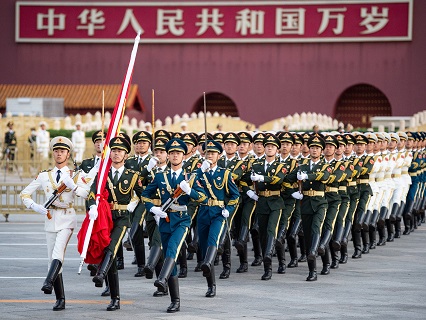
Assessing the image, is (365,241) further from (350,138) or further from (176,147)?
(176,147)

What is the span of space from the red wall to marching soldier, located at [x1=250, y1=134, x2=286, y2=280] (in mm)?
27390

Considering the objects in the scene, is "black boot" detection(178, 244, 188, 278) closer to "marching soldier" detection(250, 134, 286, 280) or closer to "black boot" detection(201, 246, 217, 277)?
"marching soldier" detection(250, 134, 286, 280)

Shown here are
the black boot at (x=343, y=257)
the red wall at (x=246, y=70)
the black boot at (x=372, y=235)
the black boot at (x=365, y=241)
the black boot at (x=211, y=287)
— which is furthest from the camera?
the red wall at (x=246, y=70)

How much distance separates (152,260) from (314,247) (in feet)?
7.78

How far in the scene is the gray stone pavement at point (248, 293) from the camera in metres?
10.9

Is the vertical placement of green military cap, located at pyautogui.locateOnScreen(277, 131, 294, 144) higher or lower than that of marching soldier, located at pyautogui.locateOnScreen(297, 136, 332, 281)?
higher

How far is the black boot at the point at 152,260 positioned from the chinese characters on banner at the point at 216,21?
29.8m

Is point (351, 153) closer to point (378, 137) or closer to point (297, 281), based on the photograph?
point (378, 137)

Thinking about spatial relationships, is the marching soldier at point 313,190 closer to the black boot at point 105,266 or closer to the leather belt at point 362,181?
the leather belt at point 362,181

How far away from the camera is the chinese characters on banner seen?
1610 inches

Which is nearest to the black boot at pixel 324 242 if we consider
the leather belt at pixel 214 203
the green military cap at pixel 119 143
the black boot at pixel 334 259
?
the black boot at pixel 334 259

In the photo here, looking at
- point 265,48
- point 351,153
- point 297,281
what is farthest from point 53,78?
point 297,281

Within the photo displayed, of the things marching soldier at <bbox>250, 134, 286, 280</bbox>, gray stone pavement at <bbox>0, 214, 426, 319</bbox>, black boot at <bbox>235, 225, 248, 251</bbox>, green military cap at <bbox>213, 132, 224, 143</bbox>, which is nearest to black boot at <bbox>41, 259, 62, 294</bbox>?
gray stone pavement at <bbox>0, 214, 426, 319</bbox>

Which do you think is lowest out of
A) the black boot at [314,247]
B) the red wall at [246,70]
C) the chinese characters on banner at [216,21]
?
the black boot at [314,247]
